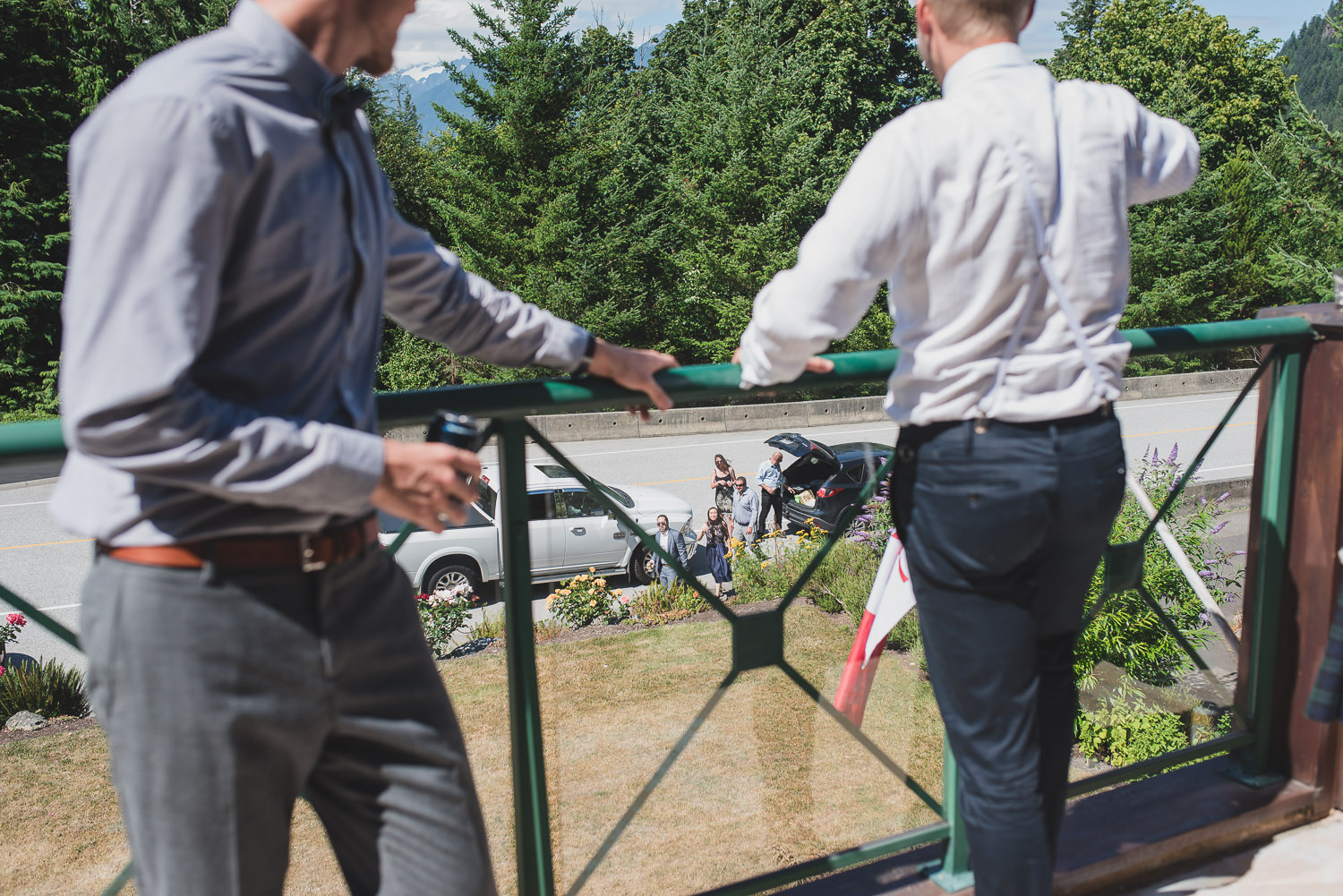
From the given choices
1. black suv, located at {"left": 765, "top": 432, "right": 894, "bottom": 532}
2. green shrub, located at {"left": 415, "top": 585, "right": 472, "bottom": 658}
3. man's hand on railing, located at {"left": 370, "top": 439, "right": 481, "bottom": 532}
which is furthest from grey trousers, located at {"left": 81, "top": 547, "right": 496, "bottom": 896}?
black suv, located at {"left": 765, "top": 432, "right": 894, "bottom": 532}

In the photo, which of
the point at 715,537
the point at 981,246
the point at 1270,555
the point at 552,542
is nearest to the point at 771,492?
the point at 715,537

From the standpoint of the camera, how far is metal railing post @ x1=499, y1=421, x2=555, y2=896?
1.79 metres

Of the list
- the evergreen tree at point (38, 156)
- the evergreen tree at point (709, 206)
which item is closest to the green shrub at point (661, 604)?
the evergreen tree at point (709, 206)

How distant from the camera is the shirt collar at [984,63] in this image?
1568 mm

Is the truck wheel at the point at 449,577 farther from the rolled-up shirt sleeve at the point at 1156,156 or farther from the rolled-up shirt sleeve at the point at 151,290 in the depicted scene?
the rolled-up shirt sleeve at the point at 151,290

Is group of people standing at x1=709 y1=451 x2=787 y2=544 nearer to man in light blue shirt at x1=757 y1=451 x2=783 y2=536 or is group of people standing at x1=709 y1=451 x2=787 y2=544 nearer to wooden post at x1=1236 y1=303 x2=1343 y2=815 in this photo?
man in light blue shirt at x1=757 y1=451 x2=783 y2=536

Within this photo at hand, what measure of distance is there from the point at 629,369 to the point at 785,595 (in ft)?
1.93

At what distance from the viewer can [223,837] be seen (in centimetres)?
119

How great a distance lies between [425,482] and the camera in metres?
1.22

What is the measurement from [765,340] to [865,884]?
4.14ft

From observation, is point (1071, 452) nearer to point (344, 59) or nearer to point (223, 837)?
point (344, 59)

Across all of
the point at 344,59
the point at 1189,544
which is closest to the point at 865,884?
the point at 344,59

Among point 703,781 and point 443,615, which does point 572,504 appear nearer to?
point 703,781

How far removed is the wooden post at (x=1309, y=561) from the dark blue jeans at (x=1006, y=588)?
121 cm
